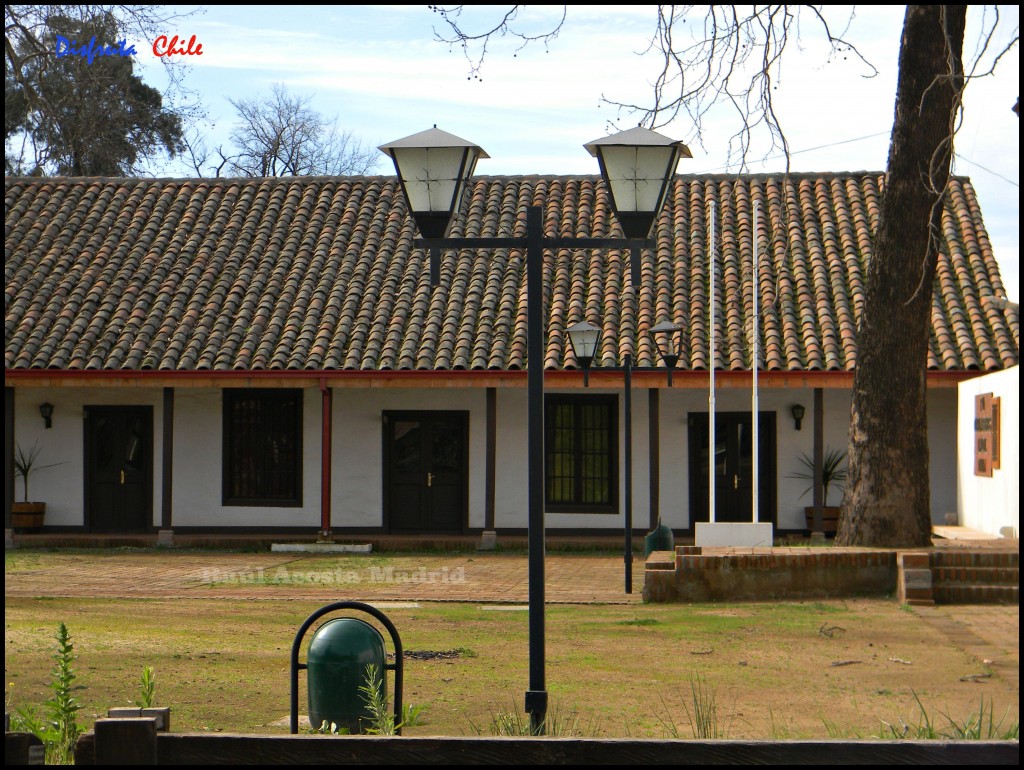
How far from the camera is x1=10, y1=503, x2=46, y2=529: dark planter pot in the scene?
19.9m

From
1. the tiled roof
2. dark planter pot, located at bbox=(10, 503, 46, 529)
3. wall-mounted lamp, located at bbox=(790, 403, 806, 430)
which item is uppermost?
the tiled roof

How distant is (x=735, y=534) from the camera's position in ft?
51.2

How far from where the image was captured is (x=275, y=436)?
2033 centimetres

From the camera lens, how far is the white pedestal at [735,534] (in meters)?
15.5

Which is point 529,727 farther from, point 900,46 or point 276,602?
point 900,46

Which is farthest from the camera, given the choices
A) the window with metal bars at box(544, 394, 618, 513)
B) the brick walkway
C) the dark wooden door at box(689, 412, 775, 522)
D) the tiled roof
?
the window with metal bars at box(544, 394, 618, 513)

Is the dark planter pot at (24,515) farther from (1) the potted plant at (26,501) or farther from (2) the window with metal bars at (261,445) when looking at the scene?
(2) the window with metal bars at (261,445)

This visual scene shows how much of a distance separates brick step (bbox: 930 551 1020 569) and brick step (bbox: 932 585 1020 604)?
0.22 metres

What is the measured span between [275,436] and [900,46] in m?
12.0

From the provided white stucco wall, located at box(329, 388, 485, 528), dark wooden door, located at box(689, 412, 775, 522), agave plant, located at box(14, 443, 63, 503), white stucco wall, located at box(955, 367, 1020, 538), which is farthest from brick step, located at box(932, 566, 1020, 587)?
agave plant, located at box(14, 443, 63, 503)

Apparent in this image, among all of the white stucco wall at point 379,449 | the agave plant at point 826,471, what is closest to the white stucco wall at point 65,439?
the white stucco wall at point 379,449

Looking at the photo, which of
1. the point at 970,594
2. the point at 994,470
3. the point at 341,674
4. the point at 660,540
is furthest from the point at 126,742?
the point at 994,470

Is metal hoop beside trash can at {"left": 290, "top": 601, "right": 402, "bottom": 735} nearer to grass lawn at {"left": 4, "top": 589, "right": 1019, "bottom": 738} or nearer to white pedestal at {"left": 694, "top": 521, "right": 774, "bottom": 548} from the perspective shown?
grass lawn at {"left": 4, "top": 589, "right": 1019, "bottom": 738}

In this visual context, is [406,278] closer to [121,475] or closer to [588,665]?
[121,475]
